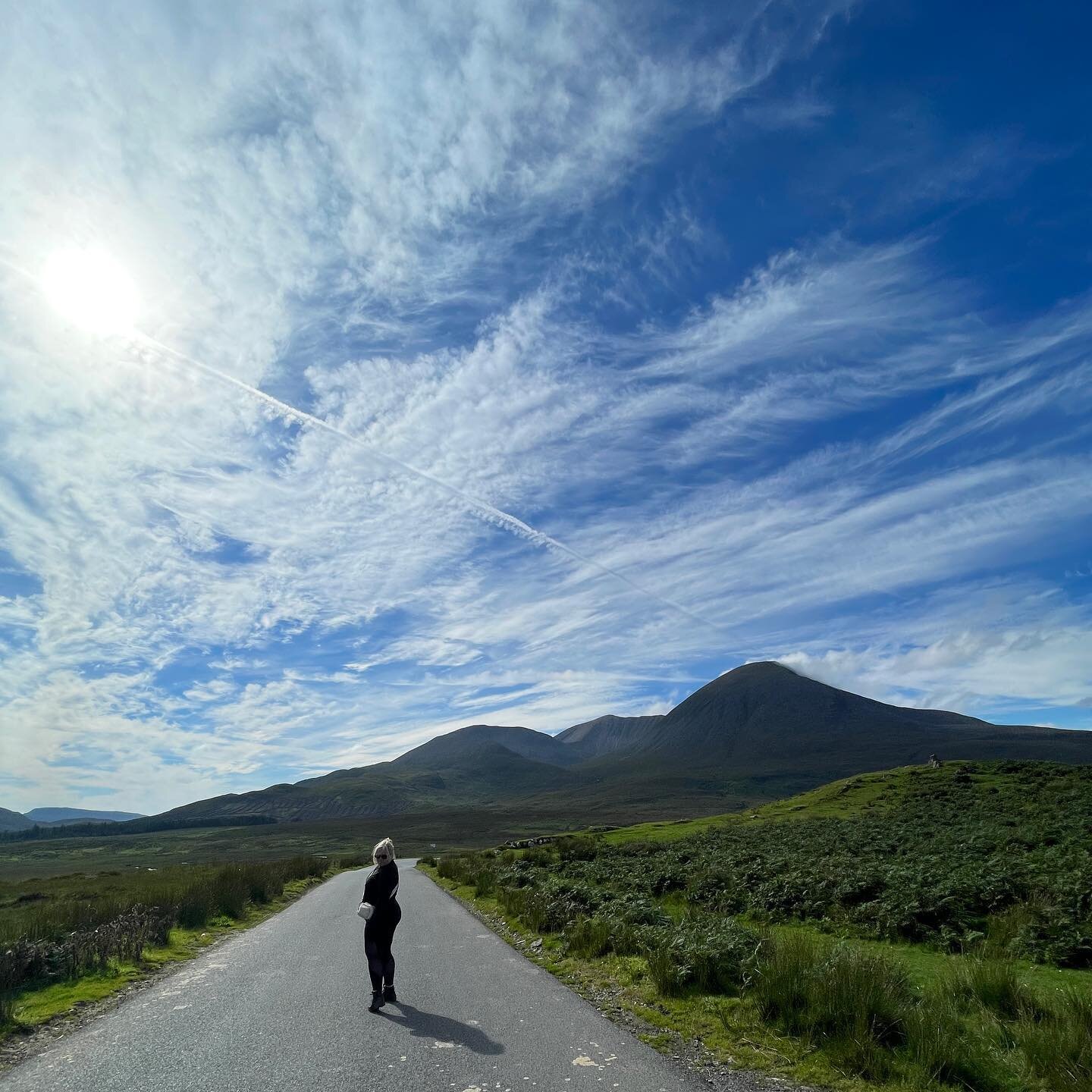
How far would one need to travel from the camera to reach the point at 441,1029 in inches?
348

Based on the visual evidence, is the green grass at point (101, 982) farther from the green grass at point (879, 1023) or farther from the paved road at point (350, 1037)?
the green grass at point (879, 1023)

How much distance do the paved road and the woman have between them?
0.32 metres

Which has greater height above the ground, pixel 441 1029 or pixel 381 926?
pixel 381 926

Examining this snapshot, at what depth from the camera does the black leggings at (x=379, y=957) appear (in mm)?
10242

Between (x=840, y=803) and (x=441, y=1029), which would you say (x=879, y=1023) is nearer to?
(x=441, y=1029)

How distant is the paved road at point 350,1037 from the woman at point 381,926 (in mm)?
323

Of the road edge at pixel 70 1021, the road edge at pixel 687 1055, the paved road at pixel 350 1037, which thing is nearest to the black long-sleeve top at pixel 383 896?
the paved road at pixel 350 1037

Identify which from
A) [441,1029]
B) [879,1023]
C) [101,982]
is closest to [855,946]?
[879,1023]

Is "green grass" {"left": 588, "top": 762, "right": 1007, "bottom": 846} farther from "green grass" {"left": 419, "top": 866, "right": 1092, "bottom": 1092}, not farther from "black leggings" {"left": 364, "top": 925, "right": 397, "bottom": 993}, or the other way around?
"black leggings" {"left": 364, "top": 925, "right": 397, "bottom": 993}

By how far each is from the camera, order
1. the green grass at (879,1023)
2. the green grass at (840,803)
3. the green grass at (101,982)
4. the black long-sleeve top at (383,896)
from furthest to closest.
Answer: the green grass at (840,803) < the black long-sleeve top at (383,896) < the green grass at (101,982) < the green grass at (879,1023)

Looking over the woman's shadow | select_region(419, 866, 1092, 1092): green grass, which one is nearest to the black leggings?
the woman's shadow

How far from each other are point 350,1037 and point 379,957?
5.82 ft

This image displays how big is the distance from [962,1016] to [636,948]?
5.68 metres

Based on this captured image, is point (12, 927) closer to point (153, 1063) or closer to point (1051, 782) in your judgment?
point (153, 1063)
